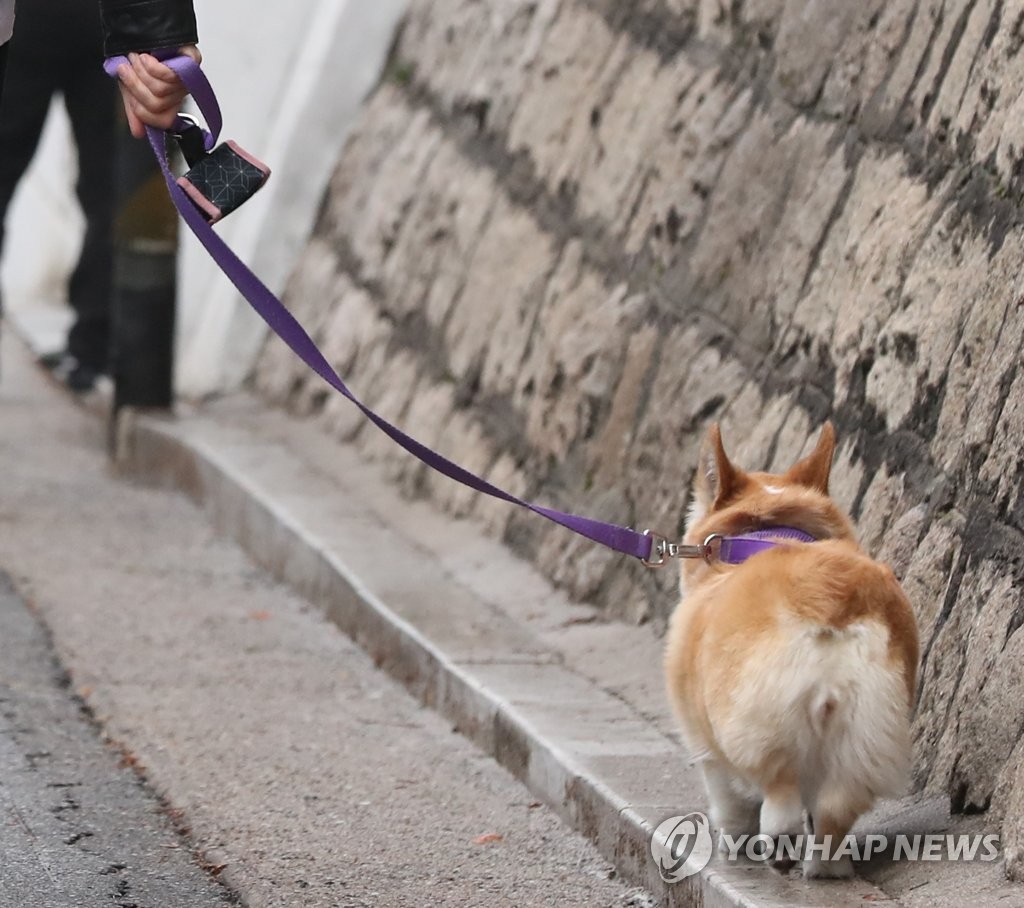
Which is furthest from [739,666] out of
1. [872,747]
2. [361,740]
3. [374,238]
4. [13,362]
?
[13,362]

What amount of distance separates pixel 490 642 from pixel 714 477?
1.56 m

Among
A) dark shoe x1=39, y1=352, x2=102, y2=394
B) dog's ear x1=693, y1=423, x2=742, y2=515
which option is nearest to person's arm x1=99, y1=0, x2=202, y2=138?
dog's ear x1=693, y1=423, x2=742, y2=515

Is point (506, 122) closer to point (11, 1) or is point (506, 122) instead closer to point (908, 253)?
point (908, 253)

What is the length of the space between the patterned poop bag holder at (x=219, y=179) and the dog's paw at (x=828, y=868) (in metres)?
1.71

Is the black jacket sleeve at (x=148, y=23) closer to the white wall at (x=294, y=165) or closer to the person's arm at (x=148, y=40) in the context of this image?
the person's arm at (x=148, y=40)

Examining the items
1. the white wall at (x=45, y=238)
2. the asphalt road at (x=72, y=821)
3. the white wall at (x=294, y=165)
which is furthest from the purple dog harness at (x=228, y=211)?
the white wall at (x=45, y=238)

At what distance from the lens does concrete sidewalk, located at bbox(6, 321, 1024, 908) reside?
145 inches

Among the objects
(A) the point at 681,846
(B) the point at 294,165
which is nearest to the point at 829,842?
(A) the point at 681,846

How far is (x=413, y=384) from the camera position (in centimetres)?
754

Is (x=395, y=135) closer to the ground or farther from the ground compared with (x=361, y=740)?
farther from the ground

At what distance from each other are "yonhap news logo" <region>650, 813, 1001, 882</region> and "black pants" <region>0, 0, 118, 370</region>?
5877mm

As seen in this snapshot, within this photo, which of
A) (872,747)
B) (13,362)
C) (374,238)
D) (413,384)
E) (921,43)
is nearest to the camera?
(872,747)

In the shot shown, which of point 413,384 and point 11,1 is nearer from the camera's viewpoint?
point 11,1

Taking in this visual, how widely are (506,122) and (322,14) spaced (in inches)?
83.4
